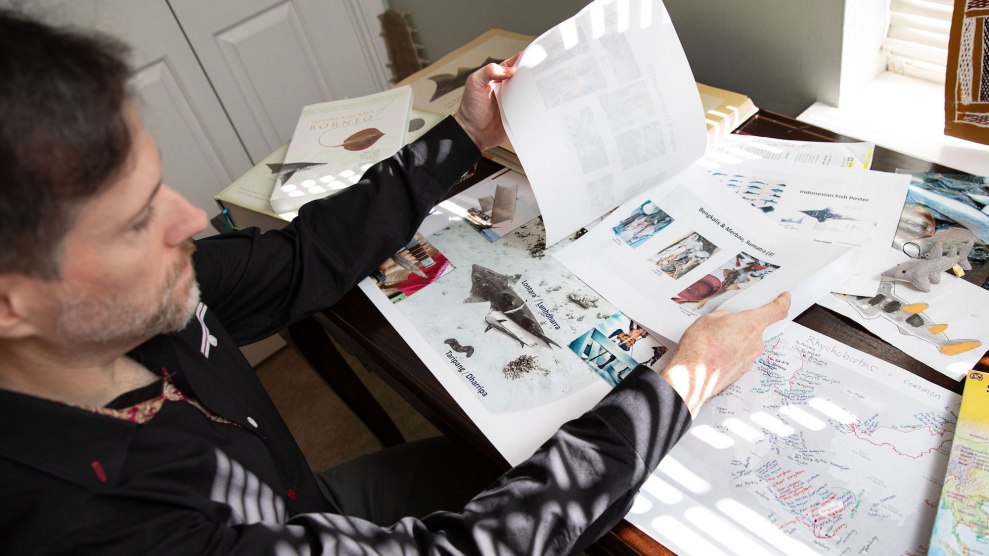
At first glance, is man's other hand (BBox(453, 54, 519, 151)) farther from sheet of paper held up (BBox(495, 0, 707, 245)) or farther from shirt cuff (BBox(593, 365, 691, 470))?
shirt cuff (BBox(593, 365, 691, 470))

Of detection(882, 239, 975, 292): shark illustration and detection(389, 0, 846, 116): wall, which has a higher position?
detection(389, 0, 846, 116): wall

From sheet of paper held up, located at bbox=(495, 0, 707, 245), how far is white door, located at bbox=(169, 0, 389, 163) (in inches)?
A: 51.8

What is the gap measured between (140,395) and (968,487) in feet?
2.62

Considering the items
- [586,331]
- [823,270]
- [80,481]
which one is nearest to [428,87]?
[586,331]

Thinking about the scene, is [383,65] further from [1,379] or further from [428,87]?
[1,379]

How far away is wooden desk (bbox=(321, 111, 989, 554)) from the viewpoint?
2.21ft

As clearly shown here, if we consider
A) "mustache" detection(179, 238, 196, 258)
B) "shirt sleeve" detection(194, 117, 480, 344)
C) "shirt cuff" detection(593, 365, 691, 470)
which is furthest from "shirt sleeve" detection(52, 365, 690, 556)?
"shirt sleeve" detection(194, 117, 480, 344)

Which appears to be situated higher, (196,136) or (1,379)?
(1,379)

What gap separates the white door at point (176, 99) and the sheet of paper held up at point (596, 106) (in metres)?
1.21

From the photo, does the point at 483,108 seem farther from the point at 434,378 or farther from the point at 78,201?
the point at 78,201

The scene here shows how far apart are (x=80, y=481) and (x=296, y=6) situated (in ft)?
5.78

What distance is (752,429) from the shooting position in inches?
26.7

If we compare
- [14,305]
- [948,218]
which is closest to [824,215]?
[948,218]

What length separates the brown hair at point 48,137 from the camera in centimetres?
51
